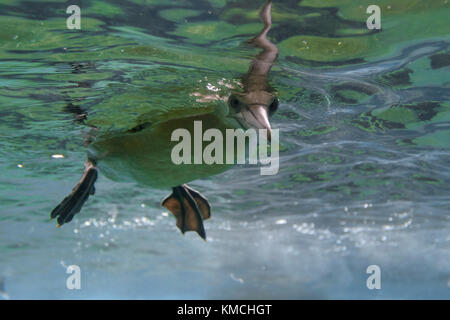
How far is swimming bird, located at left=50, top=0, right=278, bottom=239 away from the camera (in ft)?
14.8

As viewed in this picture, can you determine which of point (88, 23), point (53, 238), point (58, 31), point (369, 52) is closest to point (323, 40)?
point (369, 52)

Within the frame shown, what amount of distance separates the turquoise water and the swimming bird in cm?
24

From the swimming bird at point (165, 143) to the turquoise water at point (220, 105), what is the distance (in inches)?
9.3

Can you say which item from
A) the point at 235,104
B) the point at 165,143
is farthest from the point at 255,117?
the point at 165,143

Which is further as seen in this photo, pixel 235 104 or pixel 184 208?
pixel 184 208

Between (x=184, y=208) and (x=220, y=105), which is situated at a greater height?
(x=220, y=105)

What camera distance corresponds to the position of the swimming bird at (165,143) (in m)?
4.52

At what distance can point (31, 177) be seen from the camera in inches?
452

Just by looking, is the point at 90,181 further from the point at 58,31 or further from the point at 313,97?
the point at 313,97

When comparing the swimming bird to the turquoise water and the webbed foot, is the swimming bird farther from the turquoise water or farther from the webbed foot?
the webbed foot

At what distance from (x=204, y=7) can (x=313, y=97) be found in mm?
3107

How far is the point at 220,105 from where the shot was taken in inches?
196

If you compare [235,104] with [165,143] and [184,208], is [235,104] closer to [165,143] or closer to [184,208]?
[165,143]

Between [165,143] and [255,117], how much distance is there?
1.22 meters
